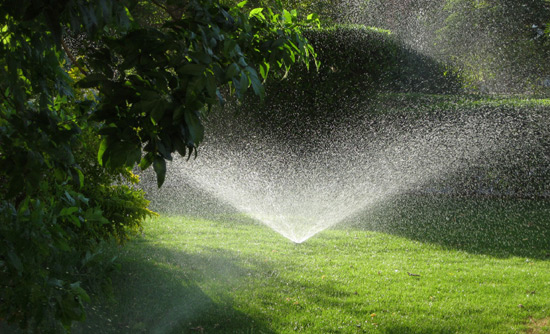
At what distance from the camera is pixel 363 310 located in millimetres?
4402

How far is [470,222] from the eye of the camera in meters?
7.91

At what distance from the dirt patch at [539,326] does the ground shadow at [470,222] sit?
82.3 inches

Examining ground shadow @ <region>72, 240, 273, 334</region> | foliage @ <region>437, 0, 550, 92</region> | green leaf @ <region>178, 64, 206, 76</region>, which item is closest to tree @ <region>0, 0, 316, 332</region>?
green leaf @ <region>178, 64, 206, 76</region>

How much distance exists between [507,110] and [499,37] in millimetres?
7980

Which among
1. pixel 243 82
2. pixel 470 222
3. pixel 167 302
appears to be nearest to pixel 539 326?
pixel 167 302

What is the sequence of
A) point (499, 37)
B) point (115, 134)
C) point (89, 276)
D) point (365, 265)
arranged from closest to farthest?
point (115, 134) < point (89, 276) < point (365, 265) < point (499, 37)

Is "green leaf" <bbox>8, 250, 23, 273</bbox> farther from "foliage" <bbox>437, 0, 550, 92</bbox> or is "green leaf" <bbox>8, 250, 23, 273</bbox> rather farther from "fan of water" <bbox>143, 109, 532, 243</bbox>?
"foliage" <bbox>437, 0, 550, 92</bbox>

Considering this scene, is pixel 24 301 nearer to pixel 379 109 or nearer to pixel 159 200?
pixel 159 200

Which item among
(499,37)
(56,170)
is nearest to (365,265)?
(56,170)

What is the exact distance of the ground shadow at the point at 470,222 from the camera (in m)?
6.77

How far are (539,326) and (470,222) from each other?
12.6ft

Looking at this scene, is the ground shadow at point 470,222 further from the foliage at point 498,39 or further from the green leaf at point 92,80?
the foliage at point 498,39

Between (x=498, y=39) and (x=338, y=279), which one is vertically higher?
(x=498, y=39)

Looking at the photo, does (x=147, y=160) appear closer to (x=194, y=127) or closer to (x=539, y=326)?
(x=194, y=127)
